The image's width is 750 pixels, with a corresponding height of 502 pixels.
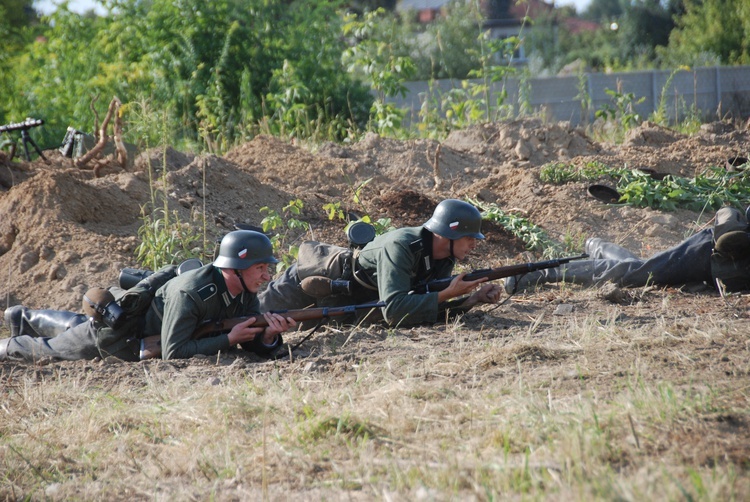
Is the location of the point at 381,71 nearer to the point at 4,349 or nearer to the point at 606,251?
the point at 606,251

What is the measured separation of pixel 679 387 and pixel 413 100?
51.1ft

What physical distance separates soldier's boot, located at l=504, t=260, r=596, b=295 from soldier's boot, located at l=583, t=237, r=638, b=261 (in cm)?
31

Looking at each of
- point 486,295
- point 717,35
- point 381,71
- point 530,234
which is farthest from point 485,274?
point 717,35

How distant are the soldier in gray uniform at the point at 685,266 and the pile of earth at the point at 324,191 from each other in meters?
1.18

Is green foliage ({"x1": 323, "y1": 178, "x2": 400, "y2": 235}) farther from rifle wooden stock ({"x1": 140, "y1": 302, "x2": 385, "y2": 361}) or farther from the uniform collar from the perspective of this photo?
the uniform collar

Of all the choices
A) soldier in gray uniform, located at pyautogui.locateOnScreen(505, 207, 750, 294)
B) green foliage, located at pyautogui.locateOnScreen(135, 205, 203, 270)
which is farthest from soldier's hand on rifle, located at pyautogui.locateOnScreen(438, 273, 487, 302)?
green foliage, located at pyautogui.locateOnScreen(135, 205, 203, 270)

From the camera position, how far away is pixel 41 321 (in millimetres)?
6738

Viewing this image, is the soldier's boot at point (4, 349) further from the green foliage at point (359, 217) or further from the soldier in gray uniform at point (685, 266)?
the soldier in gray uniform at point (685, 266)

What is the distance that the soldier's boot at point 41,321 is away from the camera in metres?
6.64

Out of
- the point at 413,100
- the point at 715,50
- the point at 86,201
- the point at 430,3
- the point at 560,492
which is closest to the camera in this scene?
the point at 560,492

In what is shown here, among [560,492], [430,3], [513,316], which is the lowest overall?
[513,316]

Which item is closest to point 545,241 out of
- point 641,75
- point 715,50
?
point 641,75

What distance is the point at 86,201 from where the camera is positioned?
8945 mm

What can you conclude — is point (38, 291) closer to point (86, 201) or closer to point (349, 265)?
point (86, 201)
